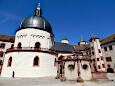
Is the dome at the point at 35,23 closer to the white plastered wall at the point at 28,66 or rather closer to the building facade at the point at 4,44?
the white plastered wall at the point at 28,66

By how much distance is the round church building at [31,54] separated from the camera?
29984 mm

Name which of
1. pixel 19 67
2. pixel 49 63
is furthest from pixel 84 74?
pixel 19 67

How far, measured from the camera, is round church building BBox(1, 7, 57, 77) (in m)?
30.0

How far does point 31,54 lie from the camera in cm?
Result: 3098

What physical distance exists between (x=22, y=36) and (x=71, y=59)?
16209 mm

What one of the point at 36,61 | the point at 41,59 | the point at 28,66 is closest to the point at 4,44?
the point at 28,66

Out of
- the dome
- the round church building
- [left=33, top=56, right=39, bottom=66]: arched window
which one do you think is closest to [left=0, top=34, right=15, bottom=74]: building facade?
the round church building

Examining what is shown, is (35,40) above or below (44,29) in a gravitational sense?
below

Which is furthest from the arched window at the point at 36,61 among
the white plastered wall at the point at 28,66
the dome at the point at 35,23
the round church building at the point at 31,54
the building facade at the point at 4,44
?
the building facade at the point at 4,44

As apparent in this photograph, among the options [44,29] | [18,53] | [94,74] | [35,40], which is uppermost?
[44,29]

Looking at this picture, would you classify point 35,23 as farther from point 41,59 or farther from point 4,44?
point 4,44

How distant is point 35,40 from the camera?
34.8 meters

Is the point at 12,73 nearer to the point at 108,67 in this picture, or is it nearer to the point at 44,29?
the point at 44,29

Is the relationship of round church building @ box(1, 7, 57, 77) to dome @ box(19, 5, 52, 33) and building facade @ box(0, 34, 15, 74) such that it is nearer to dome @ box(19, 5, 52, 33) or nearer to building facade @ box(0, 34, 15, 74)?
dome @ box(19, 5, 52, 33)
